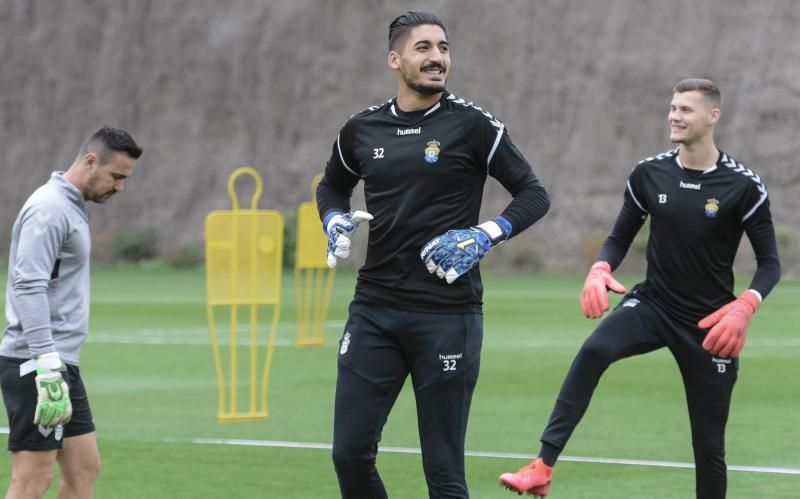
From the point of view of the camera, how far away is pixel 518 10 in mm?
49062

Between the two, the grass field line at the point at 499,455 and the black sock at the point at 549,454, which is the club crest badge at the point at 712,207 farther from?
the grass field line at the point at 499,455

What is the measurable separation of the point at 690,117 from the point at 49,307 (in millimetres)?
3574

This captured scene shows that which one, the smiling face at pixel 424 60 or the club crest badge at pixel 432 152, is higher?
the smiling face at pixel 424 60

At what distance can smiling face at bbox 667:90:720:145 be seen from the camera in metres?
8.15

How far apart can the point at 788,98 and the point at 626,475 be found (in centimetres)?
3711

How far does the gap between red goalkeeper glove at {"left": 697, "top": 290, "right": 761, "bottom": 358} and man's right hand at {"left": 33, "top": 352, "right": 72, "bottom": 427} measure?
10.9ft

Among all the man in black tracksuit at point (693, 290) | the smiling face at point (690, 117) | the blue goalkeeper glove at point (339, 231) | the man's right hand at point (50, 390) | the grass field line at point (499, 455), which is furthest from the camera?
the grass field line at point (499, 455)

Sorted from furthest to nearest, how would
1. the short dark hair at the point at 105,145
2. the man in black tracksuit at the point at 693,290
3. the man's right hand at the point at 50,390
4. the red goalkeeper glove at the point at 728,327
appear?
the man in black tracksuit at the point at 693,290 → the red goalkeeper glove at the point at 728,327 → the short dark hair at the point at 105,145 → the man's right hand at the point at 50,390

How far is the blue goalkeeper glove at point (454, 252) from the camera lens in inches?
251

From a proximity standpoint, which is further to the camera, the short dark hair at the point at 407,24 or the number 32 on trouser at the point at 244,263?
the number 32 on trouser at the point at 244,263


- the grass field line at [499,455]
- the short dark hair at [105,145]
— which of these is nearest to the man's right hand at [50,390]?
the short dark hair at [105,145]

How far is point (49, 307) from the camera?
6695 mm

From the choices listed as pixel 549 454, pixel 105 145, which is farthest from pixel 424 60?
pixel 549 454

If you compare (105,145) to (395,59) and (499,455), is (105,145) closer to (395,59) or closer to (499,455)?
(395,59)
